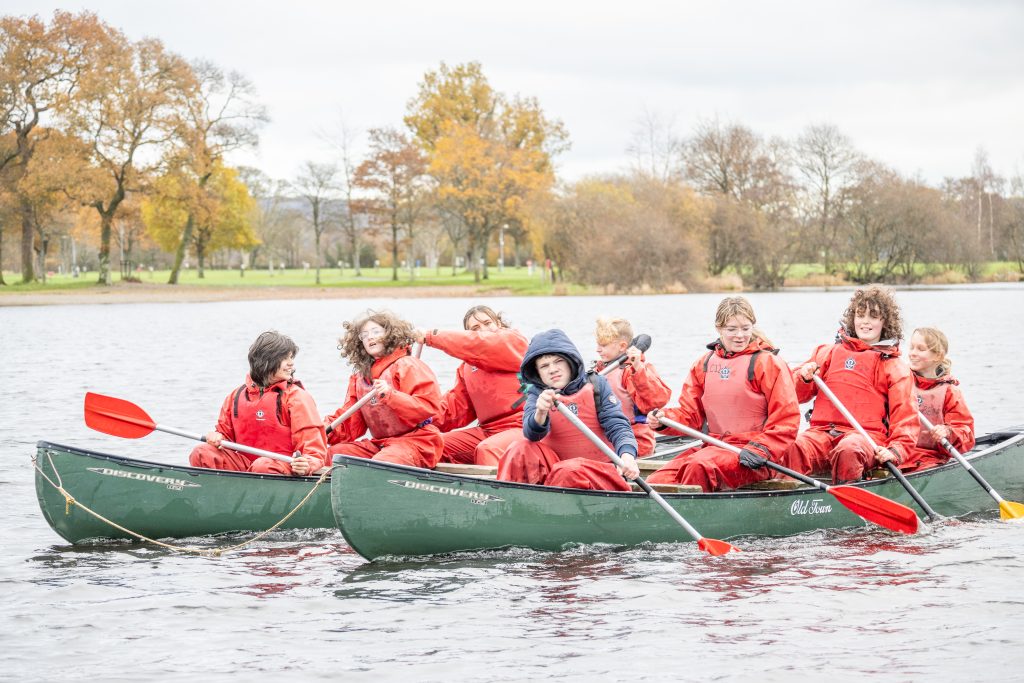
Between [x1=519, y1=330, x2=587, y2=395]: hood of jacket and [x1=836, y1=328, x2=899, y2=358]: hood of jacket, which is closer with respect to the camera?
[x1=519, y1=330, x2=587, y2=395]: hood of jacket

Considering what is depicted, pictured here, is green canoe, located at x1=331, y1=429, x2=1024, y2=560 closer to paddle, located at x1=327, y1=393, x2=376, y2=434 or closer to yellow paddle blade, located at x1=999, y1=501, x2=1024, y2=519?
paddle, located at x1=327, y1=393, x2=376, y2=434

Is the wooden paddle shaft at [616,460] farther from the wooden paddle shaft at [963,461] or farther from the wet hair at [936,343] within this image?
the wet hair at [936,343]

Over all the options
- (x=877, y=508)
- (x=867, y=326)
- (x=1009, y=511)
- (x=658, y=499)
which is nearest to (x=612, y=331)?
(x=867, y=326)

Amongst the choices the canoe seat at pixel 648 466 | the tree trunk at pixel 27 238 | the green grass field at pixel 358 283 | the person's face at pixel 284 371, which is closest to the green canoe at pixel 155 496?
the person's face at pixel 284 371

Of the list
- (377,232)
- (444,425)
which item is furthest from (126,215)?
(444,425)

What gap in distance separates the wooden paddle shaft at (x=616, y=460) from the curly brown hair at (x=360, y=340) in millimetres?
1220

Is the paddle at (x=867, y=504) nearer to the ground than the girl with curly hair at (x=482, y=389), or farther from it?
nearer to the ground

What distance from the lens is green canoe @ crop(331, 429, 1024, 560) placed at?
23.0 feet

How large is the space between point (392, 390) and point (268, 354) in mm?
913

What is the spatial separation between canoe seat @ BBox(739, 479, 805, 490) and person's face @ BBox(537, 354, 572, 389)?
1850 millimetres

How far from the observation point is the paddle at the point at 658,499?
6.96 m

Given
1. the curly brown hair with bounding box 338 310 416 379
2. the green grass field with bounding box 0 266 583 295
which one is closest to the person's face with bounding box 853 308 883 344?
the curly brown hair with bounding box 338 310 416 379

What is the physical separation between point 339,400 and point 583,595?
36.0 feet

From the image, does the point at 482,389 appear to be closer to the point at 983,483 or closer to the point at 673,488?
the point at 673,488
